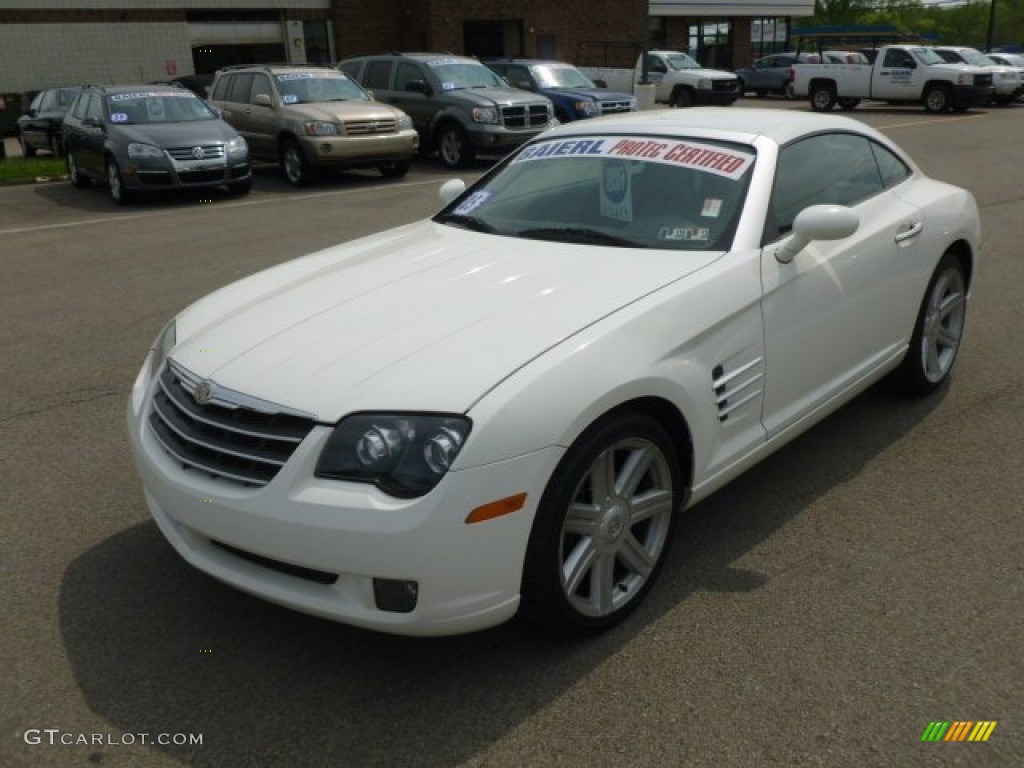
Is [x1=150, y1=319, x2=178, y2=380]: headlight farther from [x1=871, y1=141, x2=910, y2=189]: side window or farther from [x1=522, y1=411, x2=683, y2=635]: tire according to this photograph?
[x1=871, y1=141, x2=910, y2=189]: side window

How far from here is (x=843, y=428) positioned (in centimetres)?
484

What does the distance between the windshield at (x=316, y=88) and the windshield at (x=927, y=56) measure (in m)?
16.4

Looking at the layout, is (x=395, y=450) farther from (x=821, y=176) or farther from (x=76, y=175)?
(x=76, y=175)

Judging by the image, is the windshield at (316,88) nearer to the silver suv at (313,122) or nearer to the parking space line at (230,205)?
the silver suv at (313,122)

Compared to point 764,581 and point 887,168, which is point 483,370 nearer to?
point 764,581

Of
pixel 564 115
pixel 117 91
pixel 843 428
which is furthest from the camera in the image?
pixel 564 115

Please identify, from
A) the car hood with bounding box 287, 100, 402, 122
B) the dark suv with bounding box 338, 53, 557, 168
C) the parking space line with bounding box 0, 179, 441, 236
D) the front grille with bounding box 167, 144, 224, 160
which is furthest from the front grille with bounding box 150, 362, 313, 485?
the dark suv with bounding box 338, 53, 557, 168

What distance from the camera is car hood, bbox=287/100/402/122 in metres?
14.7

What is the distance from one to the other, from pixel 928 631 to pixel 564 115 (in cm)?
1635

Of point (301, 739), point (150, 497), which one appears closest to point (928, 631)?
point (301, 739)

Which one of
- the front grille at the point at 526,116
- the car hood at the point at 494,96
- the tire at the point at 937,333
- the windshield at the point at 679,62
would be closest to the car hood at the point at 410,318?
the tire at the point at 937,333

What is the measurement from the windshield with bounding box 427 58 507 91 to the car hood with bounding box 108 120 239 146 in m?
4.46

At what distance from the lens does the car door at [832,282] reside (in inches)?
147

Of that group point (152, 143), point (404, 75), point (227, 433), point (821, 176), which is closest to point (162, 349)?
point (227, 433)
